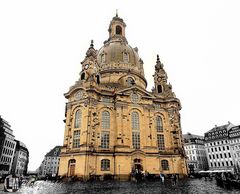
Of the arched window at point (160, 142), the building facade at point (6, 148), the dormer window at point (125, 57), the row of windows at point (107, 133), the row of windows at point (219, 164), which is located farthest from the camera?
the row of windows at point (219, 164)

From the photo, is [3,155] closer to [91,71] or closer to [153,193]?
[91,71]

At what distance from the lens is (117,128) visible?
39750 millimetres

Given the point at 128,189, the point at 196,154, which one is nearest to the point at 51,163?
the point at 196,154

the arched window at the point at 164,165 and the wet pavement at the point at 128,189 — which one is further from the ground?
the arched window at the point at 164,165

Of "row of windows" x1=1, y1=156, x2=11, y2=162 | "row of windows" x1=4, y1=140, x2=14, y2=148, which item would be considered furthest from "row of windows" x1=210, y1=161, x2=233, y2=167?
"row of windows" x1=4, y1=140, x2=14, y2=148

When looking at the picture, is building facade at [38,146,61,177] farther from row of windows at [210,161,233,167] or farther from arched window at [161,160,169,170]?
arched window at [161,160,169,170]

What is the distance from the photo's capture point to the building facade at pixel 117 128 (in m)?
36.5

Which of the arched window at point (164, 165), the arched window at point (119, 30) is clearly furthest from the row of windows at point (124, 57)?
the arched window at point (164, 165)

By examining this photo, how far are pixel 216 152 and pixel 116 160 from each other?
58.8 metres

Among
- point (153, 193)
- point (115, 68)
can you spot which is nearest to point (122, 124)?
point (115, 68)

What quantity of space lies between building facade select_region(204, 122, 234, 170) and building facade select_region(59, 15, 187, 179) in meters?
42.2

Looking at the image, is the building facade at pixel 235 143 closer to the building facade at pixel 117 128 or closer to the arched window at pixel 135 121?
the building facade at pixel 117 128

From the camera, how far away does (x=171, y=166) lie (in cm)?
4116

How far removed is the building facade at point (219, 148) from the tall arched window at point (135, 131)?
167 ft
